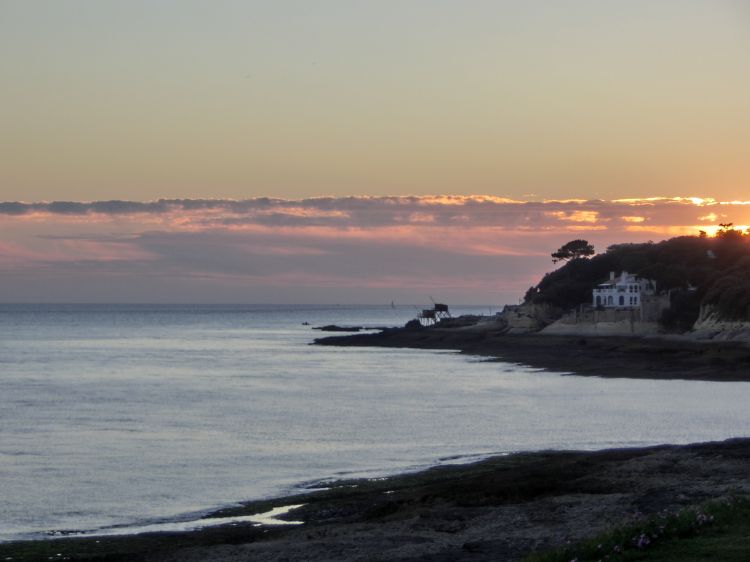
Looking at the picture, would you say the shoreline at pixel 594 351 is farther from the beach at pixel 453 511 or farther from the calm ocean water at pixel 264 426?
the beach at pixel 453 511

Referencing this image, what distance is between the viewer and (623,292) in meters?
141

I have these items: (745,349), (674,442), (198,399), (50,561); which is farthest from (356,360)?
(50,561)

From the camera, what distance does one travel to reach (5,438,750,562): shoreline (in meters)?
A: 20.3

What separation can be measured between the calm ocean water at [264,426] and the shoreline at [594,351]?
564 cm

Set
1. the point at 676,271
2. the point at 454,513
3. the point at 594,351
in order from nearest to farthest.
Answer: the point at 454,513 < the point at 594,351 < the point at 676,271

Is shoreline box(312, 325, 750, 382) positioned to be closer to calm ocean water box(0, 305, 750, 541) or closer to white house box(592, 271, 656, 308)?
calm ocean water box(0, 305, 750, 541)

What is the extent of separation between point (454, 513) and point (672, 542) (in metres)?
7.93

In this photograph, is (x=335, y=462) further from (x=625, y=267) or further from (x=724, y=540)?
(x=625, y=267)

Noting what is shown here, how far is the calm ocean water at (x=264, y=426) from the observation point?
30.0 metres

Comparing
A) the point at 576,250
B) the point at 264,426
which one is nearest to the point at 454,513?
the point at 264,426

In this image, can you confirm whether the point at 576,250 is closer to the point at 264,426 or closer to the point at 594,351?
the point at 594,351

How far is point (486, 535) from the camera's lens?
2088 centimetres

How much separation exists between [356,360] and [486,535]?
8656cm

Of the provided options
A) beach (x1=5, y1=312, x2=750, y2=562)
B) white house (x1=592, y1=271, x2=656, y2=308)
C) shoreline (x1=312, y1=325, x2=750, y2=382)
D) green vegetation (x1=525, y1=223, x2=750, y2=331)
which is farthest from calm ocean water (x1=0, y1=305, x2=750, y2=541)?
white house (x1=592, y1=271, x2=656, y2=308)
